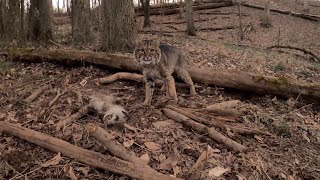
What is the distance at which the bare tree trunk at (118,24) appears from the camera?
8523 millimetres

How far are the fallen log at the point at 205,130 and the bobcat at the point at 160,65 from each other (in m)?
0.47

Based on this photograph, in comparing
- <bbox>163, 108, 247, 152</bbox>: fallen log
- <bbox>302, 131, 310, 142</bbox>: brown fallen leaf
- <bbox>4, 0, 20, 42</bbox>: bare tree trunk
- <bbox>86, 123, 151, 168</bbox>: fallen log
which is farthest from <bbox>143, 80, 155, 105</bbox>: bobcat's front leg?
<bbox>4, 0, 20, 42</bbox>: bare tree trunk

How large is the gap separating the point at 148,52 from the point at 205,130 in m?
1.55

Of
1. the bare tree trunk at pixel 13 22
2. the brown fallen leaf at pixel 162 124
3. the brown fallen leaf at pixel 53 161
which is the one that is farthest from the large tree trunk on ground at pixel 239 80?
the bare tree trunk at pixel 13 22

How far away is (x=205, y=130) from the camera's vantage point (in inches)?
205

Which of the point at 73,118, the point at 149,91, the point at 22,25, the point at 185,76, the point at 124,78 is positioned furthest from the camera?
the point at 22,25

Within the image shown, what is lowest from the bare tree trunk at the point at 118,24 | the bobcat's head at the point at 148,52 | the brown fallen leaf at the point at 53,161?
the brown fallen leaf at the point at 53,161

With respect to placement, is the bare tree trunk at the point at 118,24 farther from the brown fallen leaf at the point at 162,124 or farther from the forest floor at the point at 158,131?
the brown fallen leaf at the point at 162,124

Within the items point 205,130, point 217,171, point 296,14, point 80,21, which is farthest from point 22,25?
point 296,14

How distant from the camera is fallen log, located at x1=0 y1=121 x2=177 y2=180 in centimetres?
429

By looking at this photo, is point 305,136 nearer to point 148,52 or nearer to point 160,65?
point 160,65

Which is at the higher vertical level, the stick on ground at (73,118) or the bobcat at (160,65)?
the bobcat at (160,65)

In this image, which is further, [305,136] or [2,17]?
[2,17]

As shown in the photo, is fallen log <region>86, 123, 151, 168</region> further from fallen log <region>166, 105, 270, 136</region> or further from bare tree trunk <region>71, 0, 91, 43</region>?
bare tree trunk <region>71, 0, 91, 43</region>
